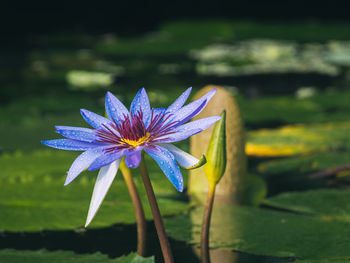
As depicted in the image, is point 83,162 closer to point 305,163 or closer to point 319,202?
point 319,202

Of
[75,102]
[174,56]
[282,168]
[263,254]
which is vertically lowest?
[263,254]

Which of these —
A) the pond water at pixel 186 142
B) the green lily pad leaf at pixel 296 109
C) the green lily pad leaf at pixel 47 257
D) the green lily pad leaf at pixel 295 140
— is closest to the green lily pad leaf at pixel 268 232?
the pond water at pixel 186 142

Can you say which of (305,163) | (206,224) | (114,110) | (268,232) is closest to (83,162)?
(114,110)

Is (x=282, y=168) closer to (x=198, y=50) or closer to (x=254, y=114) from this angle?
(x=254, y=114)

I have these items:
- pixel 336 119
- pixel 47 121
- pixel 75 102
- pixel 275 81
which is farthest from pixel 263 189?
pixel 275 81

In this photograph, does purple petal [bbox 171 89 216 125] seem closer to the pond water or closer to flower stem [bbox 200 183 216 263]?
flower stem [bbox 200 183 216 263]

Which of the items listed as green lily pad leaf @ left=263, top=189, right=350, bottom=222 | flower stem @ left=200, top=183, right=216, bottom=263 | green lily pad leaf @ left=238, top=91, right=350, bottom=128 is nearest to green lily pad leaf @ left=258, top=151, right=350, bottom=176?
green lily pad leaf @ left=263, top=189, right=350, bottom=222
